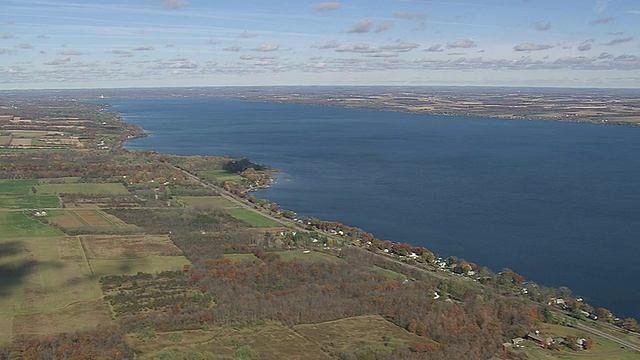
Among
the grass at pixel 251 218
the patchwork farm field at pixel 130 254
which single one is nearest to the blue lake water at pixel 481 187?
the grass at pixel 251 218

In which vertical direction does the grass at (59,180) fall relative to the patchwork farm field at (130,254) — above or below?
above

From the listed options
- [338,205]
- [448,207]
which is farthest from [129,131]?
[448,207]

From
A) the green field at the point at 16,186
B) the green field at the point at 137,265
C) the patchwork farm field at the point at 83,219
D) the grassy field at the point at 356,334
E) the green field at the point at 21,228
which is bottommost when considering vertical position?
the grassy field at the point at 356,334

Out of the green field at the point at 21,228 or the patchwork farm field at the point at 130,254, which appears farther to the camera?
the green field at the point at 21,228

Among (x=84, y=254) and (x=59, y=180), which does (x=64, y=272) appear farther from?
(x=59, y=180)

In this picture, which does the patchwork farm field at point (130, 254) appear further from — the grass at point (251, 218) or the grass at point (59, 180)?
the grass at point (59, 180)

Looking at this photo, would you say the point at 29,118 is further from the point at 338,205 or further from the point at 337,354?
the point at 337,354

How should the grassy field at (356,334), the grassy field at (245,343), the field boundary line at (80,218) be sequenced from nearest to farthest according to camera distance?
the grassy field at (245,343)
the grassy field at (356,334)
the field boundary line at (80,218)

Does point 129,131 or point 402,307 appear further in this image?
point 129,131
